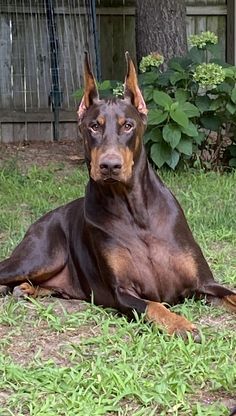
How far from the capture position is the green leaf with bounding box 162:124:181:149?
7.88 m

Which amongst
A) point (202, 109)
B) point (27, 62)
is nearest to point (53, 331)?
point (202, 109)

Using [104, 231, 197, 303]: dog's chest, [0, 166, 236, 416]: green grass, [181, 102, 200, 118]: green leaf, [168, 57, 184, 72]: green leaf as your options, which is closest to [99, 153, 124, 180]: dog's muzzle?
[104, 231, 197, 303]: dog's chest

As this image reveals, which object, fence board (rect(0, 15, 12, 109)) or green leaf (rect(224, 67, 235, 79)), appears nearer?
green leaf (rect(224, 67, 235, 79))

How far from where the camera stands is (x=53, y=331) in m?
4.32

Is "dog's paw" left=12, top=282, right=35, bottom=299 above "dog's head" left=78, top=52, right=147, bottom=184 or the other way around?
the other way around

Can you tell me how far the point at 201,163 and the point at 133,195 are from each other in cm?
404

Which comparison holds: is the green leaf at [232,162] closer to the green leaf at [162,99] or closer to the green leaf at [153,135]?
the green leaf at [153,135]

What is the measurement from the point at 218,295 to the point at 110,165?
3.06 ft

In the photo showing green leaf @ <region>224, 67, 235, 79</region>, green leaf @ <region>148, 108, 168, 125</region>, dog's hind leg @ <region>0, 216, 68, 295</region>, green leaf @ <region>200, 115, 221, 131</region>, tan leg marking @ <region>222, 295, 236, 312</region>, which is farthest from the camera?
green leaf @ <region>200, 115, 221, 131</region>

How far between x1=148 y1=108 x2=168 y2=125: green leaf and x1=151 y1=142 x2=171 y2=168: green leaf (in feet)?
0.89

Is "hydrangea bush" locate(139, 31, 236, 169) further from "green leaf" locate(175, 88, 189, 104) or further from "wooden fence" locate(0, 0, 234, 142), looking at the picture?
"wooden fence" locate(0, 0, 234, 142)

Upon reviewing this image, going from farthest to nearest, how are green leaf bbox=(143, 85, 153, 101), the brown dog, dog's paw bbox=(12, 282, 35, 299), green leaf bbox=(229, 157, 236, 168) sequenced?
green leaf bbox=(229, 157, 236, 168), green leaf bbox=(143, 85, 153, 101), dog's paw bbox=(12, 282, 35, 299), the brown dog

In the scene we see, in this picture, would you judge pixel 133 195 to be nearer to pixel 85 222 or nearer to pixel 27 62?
pixel 85 222

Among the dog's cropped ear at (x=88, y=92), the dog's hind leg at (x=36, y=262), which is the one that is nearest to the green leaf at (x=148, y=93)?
the dog's hind leg at (x=36, y=262)
